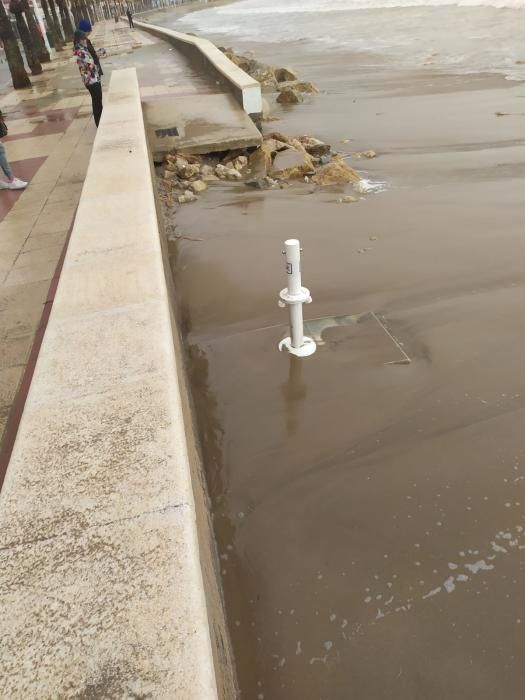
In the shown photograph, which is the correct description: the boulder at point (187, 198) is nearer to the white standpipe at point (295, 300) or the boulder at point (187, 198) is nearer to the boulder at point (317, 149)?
the boulder at point (317, 149)

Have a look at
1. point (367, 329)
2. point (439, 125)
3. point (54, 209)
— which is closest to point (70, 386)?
point (367, 329)

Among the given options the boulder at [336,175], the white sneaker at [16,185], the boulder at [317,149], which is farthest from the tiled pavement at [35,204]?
the boulder at [317,149]

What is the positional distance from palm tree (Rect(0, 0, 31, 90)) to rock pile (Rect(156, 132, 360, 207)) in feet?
35.9

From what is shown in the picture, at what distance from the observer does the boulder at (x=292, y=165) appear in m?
7.32

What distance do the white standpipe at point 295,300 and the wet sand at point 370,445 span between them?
0.39ft

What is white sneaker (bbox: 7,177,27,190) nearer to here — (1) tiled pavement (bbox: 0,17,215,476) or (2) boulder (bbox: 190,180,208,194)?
(1) tiled pavement (bbox: 0,17,215,476)

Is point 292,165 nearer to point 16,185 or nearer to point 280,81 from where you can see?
point 16,185

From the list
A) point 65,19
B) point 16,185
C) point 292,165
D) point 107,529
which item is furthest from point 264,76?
point 65,19

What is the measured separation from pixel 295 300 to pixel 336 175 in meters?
4.36

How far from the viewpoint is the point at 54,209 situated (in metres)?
6.04

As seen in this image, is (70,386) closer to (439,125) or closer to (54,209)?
(54,209)

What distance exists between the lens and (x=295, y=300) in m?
3.09

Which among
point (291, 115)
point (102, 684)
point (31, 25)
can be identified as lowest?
point (291, 115)

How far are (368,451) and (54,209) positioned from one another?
4949 mm
